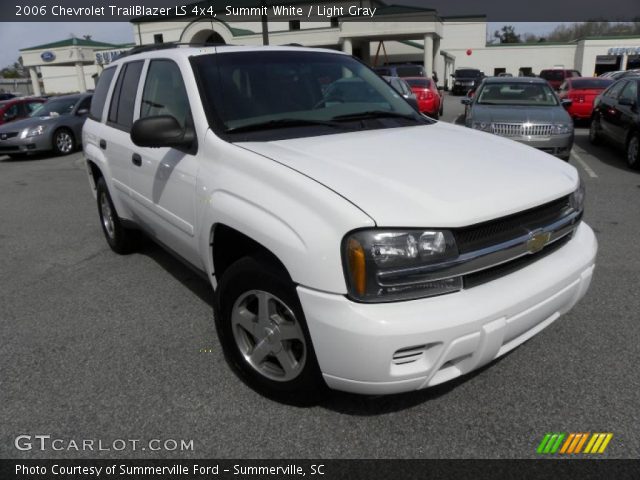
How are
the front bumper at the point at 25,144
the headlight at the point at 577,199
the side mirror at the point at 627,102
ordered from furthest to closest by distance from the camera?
the front bumper at the point at 25,144 → the side mirror at the point at 627,102 → the headlight at the point at 577,199

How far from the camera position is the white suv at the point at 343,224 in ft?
6.68

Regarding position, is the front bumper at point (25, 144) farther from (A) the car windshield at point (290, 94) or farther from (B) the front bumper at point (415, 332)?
(B) the front bumper at point (415, 332)

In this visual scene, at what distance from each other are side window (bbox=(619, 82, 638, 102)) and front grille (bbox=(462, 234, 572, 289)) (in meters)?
7.94

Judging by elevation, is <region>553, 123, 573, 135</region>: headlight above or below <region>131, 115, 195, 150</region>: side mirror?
below

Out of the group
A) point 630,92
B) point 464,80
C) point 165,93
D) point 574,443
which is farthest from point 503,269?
point 464,80

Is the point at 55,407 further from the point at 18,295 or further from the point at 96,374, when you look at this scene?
the point at 18,295

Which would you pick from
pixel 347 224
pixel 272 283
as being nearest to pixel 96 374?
pixel 272 283

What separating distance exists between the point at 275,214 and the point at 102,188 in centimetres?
318

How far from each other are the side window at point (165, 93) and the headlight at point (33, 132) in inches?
427

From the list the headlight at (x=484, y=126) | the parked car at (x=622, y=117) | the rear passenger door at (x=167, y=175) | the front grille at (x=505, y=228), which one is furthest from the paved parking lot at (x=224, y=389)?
the parked car at (x=622, y=117)

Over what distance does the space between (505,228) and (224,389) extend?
5.60 ft

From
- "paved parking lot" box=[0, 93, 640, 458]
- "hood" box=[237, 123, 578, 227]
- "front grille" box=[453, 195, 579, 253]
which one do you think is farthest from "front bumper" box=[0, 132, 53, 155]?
"front grille" box=[453, 195, 579, 253]

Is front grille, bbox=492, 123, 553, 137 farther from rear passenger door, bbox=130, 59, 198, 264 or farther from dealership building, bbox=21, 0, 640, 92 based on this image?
dealership building, bbox=21, 0, 640, 92

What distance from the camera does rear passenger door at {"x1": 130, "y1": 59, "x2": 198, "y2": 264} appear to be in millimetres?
3012
